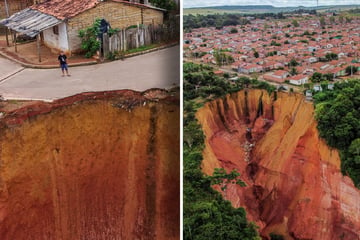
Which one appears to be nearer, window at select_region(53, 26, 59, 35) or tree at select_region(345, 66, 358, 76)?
window at select_region(53, 26, 59, 35)

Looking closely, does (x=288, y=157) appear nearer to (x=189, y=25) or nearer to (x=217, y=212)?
(x=217, y=212)

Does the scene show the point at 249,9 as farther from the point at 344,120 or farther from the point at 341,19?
the point at 344,120

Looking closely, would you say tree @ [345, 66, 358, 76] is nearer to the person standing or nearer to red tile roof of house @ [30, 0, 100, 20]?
red tile roof of house @ [30, 0, 100, 20]

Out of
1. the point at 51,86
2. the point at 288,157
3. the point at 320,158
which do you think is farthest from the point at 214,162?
the point at 51,86

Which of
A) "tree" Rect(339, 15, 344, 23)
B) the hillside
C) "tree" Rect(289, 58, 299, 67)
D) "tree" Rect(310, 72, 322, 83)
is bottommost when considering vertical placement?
"tree" Rect(310, 72, 322, 83)

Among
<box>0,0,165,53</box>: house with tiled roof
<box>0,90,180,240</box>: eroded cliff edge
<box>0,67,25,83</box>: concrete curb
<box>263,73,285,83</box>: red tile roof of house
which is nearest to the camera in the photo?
<box>0,90,180,240</box>: eroded cliff edge

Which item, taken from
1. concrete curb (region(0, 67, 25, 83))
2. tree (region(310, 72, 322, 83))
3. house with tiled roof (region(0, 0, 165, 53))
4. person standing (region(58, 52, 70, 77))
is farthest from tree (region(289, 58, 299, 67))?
concrete curb (region(0, 67, 25, 83))
